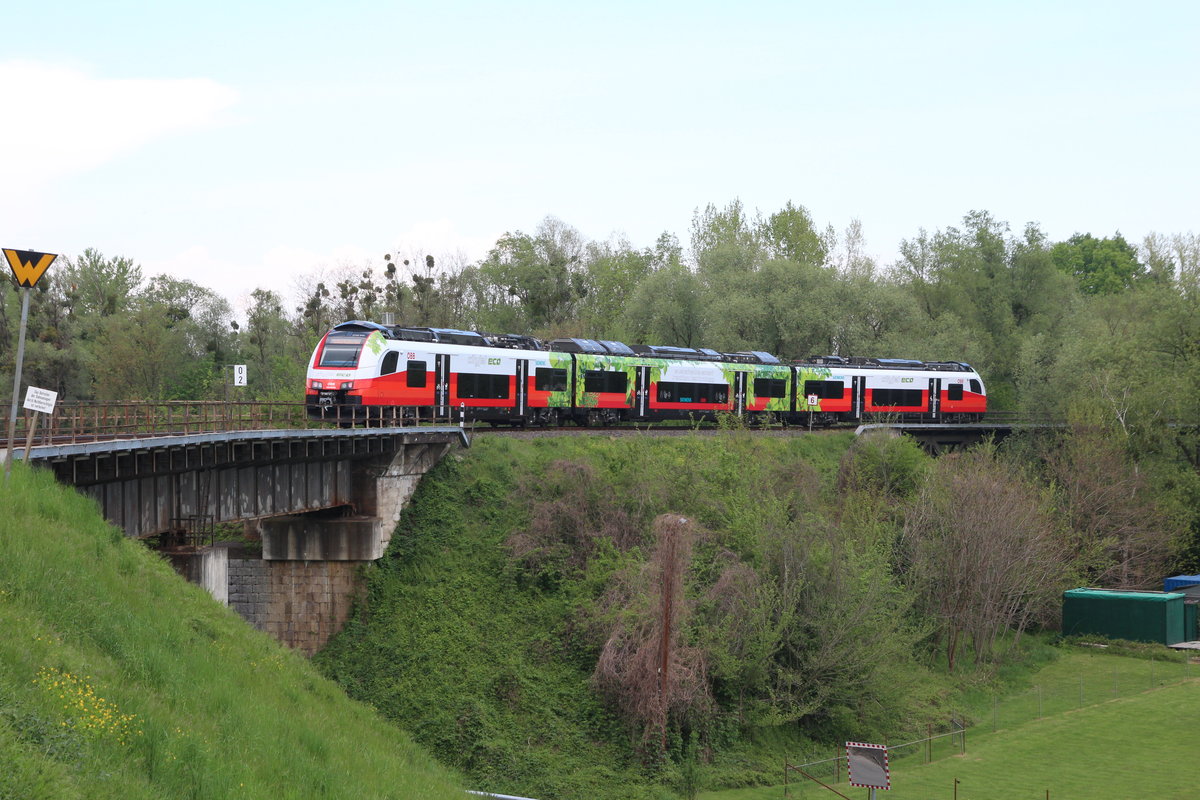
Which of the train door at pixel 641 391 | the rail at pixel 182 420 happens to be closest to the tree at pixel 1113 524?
the rail at pixel 182 420

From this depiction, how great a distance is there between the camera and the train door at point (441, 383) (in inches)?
1650

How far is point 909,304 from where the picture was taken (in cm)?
7675

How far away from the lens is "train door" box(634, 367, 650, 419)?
52.0m

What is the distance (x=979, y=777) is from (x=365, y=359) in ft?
75.7

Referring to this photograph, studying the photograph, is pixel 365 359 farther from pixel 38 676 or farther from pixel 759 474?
pixel 38 676

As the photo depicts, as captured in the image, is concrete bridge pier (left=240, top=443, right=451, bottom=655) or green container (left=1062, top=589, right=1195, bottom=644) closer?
concrete bridge pier (left=240, top=443, right=451, bottom=655)

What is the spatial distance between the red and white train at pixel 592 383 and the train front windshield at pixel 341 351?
35 mm

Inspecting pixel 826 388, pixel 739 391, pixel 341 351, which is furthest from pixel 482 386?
pixel 826 388

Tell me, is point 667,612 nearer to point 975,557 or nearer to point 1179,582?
Result: point 975,557

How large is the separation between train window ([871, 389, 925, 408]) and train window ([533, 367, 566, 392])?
71.8ft

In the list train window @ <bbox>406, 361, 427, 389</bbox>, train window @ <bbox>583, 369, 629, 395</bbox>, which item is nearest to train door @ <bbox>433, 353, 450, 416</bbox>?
train window @ <bbox>406, 361, 427, 389</bbox>

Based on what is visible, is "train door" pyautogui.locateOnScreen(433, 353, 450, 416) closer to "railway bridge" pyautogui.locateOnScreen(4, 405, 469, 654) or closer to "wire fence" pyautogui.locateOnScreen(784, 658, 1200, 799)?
"railway bridge" pyautogui.locateOnScreen(4, 405, 469, 654)

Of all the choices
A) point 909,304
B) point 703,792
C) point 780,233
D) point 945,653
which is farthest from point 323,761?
point 780,233

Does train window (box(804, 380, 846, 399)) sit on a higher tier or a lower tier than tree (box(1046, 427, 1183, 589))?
higher
